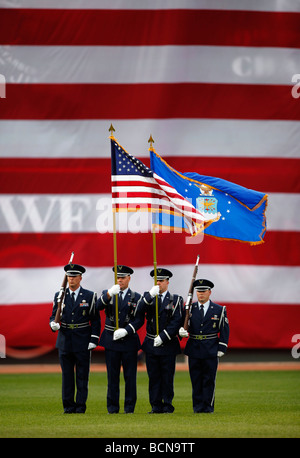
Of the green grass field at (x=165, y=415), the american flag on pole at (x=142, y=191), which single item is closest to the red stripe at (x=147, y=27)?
the american flag on pole at (x=142, y=191)

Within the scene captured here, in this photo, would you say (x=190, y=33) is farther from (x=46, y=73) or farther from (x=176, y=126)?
(x=46, y=73)

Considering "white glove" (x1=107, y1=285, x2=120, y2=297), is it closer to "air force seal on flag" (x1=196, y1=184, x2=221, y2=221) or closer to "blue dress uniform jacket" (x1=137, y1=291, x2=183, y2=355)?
"blue dress uniform jacket" (x1=137, y1=291, x2=183, y2=355)

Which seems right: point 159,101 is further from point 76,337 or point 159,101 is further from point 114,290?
point 76,337

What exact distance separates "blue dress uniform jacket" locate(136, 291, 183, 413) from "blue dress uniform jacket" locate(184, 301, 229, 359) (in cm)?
15

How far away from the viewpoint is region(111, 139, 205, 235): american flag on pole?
357 inches

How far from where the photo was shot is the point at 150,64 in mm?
12992

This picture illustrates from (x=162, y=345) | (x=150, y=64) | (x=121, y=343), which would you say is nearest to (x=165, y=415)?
(x=162, y=345)

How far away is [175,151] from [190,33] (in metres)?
1.75

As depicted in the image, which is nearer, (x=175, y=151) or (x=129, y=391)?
(x=129, y=391)

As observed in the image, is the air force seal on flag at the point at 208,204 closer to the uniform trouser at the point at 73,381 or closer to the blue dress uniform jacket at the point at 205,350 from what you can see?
the blue dress uniform jacket at the point at 205,350

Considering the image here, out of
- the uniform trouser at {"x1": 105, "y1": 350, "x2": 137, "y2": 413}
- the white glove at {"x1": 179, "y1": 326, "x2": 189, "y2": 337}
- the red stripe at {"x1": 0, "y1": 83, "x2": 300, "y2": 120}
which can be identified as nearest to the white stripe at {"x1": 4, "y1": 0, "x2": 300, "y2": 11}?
the red stripe at {"x1": 0, "y1": 83, "x2": 300, "y2": 120}

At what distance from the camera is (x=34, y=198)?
12750mm

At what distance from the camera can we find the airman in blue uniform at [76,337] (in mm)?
8742
